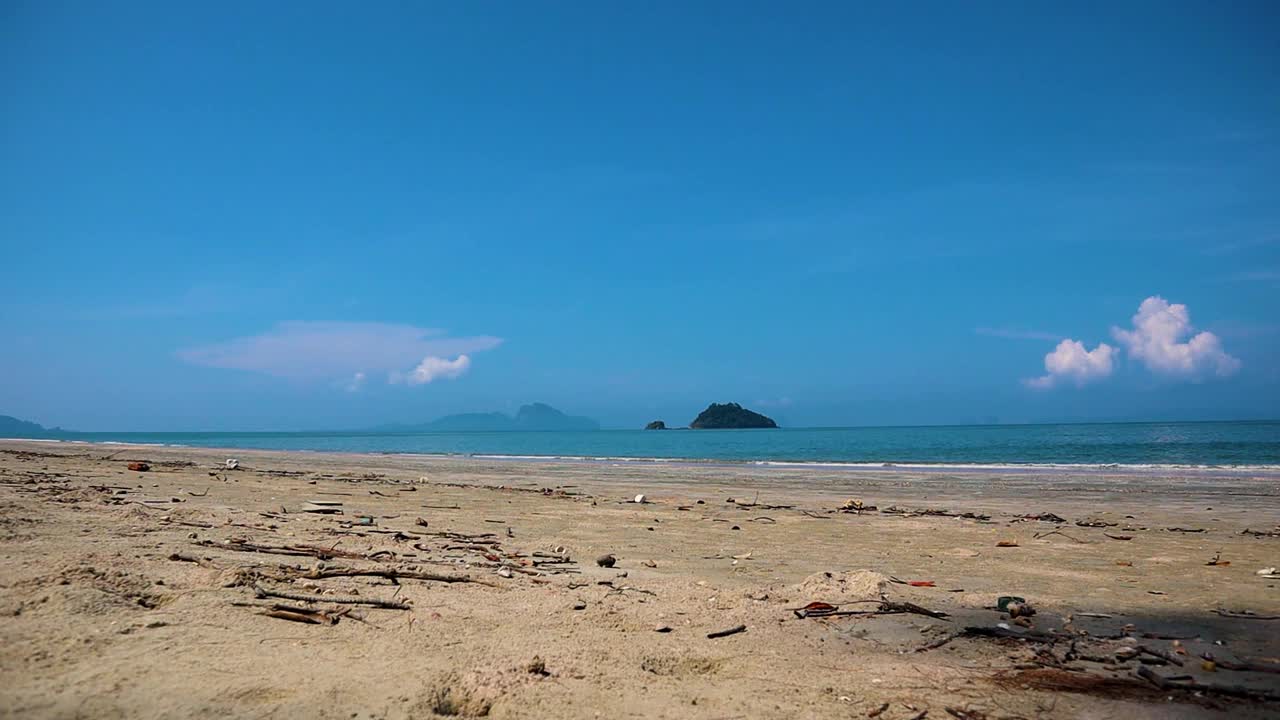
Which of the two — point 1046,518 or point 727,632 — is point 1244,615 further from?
point 1046,518

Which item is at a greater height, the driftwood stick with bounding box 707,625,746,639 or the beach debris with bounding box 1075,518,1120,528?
the driftwood stick with bounding box 707,625,746,639

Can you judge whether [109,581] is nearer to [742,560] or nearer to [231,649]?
[231,649]

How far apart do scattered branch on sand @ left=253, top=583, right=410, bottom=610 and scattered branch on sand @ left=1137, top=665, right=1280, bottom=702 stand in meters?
5.02

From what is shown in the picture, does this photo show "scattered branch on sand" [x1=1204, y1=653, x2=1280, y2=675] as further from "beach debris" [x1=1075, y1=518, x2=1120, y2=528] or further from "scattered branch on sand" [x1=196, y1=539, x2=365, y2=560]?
"beach debris" [x1=1075, y1=518, x2=1120, y2=528]

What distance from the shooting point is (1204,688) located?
405 cm

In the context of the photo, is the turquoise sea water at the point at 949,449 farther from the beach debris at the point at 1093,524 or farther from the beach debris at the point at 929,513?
the beach debris at the point at 1093,524

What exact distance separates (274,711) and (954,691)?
3.78m

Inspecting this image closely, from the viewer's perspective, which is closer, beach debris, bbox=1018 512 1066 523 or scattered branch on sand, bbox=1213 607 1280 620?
scattered branch on sand, bbox=1213 607 1280 620

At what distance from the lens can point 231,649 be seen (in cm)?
401

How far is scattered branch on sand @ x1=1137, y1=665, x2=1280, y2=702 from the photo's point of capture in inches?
154

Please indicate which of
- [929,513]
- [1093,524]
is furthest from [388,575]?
[1093,524]

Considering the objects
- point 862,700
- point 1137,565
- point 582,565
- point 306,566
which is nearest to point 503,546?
point 582,565

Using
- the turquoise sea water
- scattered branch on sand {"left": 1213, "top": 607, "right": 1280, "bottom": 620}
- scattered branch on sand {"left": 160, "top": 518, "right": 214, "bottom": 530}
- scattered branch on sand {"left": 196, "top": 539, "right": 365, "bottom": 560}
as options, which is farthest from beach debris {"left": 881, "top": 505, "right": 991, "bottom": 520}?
the turquoise sea water

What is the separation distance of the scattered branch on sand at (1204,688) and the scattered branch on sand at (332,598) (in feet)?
16.5
